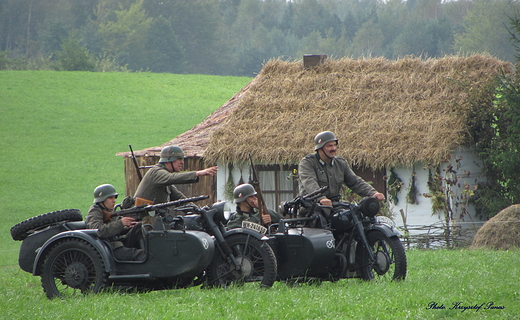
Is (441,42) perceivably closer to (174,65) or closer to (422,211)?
(174,65)

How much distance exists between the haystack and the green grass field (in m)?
0.93

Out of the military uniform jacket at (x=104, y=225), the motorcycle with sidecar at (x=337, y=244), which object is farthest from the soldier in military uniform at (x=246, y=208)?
the military uniform jacket at (x=104, y=225)

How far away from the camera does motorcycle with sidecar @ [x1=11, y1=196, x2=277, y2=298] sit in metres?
8.18

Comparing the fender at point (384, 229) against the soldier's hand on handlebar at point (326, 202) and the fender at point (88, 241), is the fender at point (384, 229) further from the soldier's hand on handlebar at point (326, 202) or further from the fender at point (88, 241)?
the fender at point (88, 241)

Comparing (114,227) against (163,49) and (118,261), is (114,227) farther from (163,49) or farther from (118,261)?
(163,49)

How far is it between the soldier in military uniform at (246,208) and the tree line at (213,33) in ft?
166

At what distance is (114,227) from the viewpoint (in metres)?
8.35

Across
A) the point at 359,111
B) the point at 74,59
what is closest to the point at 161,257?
the point at 359,111

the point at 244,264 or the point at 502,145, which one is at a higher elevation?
Result: the point at 502,145

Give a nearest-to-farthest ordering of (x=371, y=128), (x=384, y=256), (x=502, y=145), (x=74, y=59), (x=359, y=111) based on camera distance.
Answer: (x=384, y=256), (x=502, y=145), (x=371, y=128), (x=359, y=111), (x=74, y=59)

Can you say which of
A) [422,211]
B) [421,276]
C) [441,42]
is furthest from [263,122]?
[441,42]

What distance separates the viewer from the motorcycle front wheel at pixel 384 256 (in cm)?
841

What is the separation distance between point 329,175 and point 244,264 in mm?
1659

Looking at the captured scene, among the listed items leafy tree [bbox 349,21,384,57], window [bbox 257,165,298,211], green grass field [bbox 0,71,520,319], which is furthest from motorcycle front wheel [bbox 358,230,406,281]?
leafy tree [bbox 349,21,384,57]
